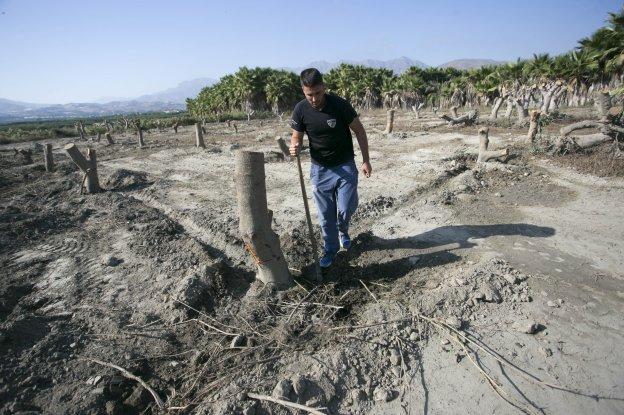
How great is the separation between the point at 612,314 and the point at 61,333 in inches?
200

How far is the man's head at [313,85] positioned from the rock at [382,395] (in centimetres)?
261

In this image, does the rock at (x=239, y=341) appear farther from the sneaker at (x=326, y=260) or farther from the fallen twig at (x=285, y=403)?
the sneaker at (x=326, y=260)

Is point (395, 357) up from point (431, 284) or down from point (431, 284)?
down

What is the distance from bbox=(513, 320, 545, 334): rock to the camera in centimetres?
296

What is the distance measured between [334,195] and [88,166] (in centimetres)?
762

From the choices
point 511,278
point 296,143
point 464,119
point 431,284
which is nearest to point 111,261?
point 296,143

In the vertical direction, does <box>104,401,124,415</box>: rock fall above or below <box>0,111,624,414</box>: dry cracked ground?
below

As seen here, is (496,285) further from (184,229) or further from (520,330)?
(184,229)

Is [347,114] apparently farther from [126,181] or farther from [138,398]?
[126,181]

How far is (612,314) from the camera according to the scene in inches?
123

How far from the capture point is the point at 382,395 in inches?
103

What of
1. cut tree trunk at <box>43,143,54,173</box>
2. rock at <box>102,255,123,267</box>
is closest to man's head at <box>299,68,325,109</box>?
rock at <box>102,255,123,267</box>

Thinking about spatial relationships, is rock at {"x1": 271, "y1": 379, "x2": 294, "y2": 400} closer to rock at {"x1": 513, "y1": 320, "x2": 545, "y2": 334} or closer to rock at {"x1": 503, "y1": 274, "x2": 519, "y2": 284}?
rock at {"x1": 513, "y1": 320, "x2": 545, "y2": 334}

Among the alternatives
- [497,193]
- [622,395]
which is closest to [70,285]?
[622,395]
